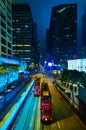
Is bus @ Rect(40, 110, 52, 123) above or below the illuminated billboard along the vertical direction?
below

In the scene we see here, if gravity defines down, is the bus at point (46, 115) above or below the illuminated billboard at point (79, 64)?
below

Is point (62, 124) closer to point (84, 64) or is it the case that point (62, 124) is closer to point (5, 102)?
point (5, 102)

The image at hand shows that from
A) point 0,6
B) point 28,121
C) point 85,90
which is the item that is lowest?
point 28,121

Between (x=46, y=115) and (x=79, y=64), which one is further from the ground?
(x=79, y=64)

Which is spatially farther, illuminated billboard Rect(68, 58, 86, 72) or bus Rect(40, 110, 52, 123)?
illuminated billboard Rect(68, 58, 86, 72)

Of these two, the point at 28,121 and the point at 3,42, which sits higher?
the point at 3,42

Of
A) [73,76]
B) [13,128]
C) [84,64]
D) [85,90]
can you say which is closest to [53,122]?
[13,128]

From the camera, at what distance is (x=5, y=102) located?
2162 inches

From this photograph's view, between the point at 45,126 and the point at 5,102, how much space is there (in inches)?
782

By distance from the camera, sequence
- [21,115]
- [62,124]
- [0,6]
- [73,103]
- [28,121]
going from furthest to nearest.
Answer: [0,6]
[73,103]
[21,115]
[28,121]
[62,124]

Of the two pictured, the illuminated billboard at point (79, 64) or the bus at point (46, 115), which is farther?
the illuminated billboard at point (79, 64)

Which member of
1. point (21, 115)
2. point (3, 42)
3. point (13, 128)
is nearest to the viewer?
point (13, 128)

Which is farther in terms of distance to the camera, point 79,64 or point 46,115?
point 79,64

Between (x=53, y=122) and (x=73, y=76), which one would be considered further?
(x=73, y=76)
